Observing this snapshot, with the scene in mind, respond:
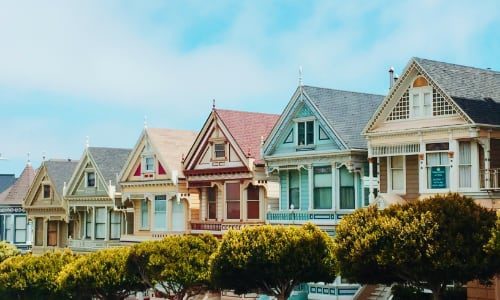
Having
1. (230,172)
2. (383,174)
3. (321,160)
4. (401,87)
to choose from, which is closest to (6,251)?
(230,172)

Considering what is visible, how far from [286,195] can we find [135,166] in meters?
14.3

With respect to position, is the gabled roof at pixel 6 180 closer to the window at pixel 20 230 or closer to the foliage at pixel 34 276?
the window at pixel 20 230

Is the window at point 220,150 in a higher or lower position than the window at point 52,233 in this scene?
higher

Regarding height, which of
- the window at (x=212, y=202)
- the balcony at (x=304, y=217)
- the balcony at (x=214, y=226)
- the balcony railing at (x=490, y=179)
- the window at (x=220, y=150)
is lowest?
the balcony at (x=214, y=226)

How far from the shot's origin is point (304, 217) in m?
44.8

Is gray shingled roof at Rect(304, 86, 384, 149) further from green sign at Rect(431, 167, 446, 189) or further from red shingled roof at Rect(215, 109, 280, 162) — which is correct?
red shingled roof at Rect(215, 109, 280, 162)

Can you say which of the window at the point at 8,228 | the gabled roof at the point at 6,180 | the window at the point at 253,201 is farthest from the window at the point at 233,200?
the gabled roof at the point at 6,180

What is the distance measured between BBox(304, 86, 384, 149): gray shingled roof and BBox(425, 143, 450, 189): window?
480 centimetres

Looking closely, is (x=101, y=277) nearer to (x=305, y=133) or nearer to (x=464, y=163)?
(x=305, y=133)

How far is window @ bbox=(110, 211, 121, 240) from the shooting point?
6002 centimetres

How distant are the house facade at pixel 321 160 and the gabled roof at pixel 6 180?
37.4 metres

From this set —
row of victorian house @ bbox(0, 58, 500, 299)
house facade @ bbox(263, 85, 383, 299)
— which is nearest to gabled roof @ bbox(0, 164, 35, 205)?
row of victorian house @ bbox(0, 58, 500, 299)

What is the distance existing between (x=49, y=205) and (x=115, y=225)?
7450 mm

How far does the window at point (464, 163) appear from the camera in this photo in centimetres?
3762
